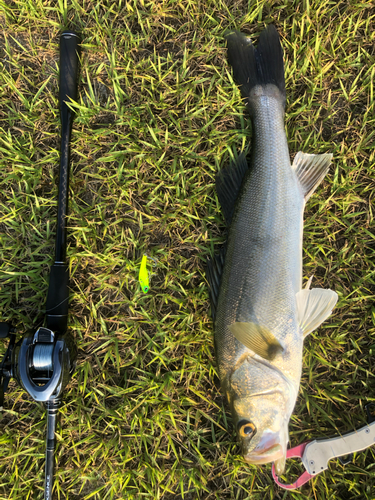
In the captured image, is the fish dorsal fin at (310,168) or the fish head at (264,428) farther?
the fish dorsal fin at (310,168)

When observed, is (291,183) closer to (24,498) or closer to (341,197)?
(341,197)

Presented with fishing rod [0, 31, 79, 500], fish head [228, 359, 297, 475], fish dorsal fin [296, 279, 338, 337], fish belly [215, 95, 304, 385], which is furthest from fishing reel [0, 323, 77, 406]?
fish dorsal fin [296, 279, 338, 337]

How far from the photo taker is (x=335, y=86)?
2.41 m

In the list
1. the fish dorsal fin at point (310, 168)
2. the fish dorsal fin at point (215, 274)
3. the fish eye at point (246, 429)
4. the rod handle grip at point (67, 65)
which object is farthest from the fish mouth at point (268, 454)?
the rod handle grip at point (67, 65)

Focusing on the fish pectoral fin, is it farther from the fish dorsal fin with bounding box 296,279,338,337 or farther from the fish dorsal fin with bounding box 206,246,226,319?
the fish dorsal fin with bounding box 206,246,226,319

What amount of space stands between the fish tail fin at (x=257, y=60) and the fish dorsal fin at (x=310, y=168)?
49 centimetres

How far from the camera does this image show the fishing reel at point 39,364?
6.49 feet

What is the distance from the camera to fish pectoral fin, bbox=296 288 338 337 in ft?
6.81

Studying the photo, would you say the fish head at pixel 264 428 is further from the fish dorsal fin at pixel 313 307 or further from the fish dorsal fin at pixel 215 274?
the fish dorsal fin at pixel 215 274

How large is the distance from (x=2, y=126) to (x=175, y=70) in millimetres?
1503

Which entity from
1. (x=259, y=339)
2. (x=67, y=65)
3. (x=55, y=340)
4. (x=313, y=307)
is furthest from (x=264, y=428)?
(x=67, y=65)

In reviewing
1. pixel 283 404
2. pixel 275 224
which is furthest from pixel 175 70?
pixel 283 404

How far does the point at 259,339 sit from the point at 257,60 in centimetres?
203

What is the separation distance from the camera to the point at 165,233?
243 cm
